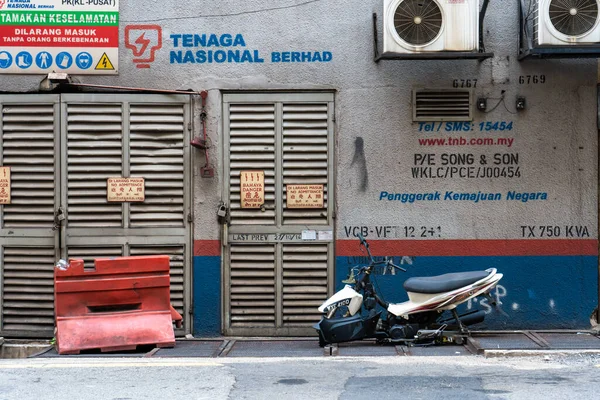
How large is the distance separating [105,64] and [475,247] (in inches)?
205

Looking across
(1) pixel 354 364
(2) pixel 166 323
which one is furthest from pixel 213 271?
(1) pixel 354 364

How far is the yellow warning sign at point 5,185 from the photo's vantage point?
430 inches

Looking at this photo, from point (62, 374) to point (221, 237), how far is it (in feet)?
10.4

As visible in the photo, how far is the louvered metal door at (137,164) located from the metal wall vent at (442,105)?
291 centimetres

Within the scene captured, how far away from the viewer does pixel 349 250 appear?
35.4 feet

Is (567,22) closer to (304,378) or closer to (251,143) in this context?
(251,143)

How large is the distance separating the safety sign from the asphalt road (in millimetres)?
3845

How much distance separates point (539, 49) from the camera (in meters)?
9.97

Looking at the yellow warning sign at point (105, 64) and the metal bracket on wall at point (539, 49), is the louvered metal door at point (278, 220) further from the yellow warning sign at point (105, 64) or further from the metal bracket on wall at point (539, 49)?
the metal bracket on wall at point (539, 49)

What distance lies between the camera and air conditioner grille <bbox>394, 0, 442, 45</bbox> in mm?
10102

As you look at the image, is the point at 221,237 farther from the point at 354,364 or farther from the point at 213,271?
the point at 354,364

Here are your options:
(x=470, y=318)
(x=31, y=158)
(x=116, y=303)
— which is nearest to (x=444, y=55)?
(x=470, y=318)

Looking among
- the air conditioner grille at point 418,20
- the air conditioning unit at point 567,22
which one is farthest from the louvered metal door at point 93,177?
the air conditioning unit at point 567,22

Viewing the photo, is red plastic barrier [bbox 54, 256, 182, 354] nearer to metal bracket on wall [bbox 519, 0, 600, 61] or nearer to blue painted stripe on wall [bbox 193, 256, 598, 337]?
blue painted stripe on wall [bbox 193, 256, 598, 337]
